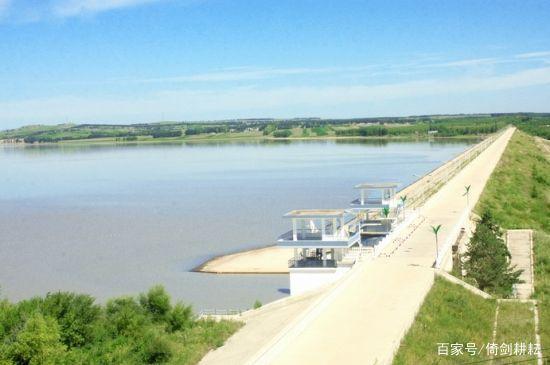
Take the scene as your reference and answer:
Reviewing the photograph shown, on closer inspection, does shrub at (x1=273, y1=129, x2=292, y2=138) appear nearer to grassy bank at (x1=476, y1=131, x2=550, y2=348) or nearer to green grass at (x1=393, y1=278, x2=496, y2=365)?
grassy bank at (x1=476, y1=131, x2=550, y2=348)

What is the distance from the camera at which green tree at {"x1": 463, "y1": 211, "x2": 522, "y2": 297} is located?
20.8 metres

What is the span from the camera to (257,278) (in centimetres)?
2961

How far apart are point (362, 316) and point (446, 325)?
1953 millimetres

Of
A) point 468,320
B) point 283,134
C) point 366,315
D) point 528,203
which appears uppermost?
point 366,315

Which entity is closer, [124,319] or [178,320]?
[124,319]

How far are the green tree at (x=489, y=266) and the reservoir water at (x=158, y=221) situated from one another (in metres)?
Answer: 7.61

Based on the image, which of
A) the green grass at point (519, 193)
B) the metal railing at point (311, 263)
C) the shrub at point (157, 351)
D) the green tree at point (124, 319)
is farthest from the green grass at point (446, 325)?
the green grass at point (519, 193)

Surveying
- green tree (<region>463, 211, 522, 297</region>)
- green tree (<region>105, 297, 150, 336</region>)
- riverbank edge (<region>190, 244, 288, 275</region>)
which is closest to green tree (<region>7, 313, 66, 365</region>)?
green tree (<region>105, 297, 150, 336</region>)

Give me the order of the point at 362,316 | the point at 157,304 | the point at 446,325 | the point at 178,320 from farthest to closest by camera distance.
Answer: the point at 157,304 < the point at 178,320 < the point at 446,325 < the point at 362,316

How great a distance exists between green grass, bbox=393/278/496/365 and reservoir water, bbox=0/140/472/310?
879cm

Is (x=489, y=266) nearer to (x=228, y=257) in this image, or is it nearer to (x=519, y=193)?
(x=228, y=257)

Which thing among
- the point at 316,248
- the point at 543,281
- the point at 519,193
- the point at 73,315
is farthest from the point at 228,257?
the point at 519,193

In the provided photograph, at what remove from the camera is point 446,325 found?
1627cm

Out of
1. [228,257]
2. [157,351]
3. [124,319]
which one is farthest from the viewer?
[228,257]
